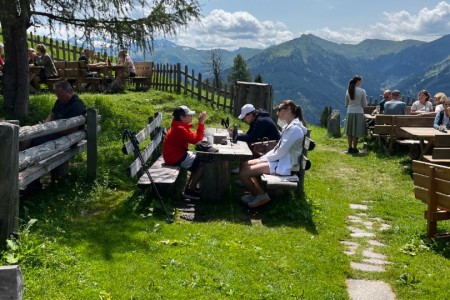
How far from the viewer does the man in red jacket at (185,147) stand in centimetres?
783

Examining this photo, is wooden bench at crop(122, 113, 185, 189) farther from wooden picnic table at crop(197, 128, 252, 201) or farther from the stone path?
the stone path

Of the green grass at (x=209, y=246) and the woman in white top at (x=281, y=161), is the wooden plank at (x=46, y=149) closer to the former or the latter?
the green grass at (x=209, y=246)

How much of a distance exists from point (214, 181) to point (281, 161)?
1.10 metres

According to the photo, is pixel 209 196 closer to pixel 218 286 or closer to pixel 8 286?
pixel 218 286

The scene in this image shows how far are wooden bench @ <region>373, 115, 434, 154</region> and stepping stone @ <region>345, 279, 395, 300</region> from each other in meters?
7.28

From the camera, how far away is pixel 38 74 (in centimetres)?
1653

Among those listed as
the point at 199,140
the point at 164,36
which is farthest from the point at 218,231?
the point at 164,36

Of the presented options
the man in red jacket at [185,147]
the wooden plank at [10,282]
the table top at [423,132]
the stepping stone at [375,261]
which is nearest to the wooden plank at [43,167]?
the man in red jacket at [185,147]

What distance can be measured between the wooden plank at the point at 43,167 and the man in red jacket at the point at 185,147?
153cm

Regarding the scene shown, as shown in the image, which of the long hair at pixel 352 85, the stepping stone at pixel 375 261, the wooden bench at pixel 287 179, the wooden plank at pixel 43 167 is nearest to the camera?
the stepping stone at pixel 375 261

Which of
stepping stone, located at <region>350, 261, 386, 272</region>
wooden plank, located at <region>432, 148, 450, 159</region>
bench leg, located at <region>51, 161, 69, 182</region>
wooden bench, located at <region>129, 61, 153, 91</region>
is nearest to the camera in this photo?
stepping stone, located at <region>350, 261, 386, 272</region>

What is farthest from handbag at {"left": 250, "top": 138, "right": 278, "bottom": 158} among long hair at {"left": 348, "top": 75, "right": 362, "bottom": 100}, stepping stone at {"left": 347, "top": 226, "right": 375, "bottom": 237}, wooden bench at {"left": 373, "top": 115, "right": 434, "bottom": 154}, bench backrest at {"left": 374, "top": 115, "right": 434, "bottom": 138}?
long hair at {"left": 348, "top": 75, "right": 362, "bottom": 100}

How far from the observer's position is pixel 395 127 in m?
12.4

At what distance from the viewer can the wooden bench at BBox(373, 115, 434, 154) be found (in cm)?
1195
